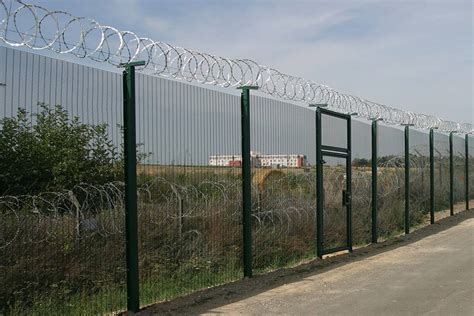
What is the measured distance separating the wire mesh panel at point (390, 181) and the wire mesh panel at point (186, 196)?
652 cm

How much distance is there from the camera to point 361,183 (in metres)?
13.7

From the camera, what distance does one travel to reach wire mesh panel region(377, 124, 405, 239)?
14750 millimetres

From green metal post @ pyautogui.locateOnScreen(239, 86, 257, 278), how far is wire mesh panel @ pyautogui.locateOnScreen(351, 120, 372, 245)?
441 centimetres

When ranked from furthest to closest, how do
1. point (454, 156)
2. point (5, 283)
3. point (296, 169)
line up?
1. point (454, 156)
2. point (296, 169)
3. point (5, 283)

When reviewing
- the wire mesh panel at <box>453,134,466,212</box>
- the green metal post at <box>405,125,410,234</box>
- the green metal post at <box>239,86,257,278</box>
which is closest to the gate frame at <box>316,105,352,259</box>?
the green metal post at <box>239,86,257,278</box>

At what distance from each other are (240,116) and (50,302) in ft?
12.9

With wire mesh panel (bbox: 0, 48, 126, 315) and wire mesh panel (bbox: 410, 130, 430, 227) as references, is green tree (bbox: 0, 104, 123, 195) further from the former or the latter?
wire mesh panel (bbox: 410, 130, 430, 227)

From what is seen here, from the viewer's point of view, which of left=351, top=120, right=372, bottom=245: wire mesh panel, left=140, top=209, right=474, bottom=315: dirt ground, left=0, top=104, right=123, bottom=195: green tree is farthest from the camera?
left=351, top=120, right=372, bottom=245: wire mesh panel

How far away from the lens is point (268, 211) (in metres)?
10.1

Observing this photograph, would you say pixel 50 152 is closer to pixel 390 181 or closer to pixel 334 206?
pixel 334 206

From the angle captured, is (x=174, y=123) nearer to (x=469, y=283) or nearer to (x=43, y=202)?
(x=43, y=202)

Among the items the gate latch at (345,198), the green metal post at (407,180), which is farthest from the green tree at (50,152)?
the green metal post at (407,180)

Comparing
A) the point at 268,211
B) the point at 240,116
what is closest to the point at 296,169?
the point at 268,211

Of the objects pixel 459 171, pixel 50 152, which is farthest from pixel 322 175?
pixel 459 171
